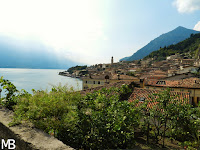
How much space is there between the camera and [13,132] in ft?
8.84

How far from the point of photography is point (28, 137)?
99.8 inches

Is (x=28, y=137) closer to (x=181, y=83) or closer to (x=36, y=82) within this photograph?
(x=181, y=83)

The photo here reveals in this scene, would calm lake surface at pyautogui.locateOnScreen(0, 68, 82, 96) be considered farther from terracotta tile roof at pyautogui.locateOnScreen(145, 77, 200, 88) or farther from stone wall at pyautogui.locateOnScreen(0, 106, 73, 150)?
terracotta tile roof at pyautogui.locateOnScreen(145, 77, 200, 88)

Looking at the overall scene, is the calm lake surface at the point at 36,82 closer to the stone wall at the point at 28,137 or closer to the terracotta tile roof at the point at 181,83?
the stone wall at the point at 28,137

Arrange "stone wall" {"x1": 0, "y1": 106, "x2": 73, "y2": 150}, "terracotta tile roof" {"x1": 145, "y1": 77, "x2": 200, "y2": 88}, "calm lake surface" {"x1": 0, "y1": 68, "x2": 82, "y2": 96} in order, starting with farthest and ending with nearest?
"terracotta tile roof" {"x1": 145, "y1": 77, "x2": 200, "y2": 88}
"calm lake surface" {"x1": 0, "y1": 68, "x2": 82, "y2": 96}
"stone wall" {"x1": 0, "y1": 106, "x2": 73, "y2": 150}

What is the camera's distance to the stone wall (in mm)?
2278

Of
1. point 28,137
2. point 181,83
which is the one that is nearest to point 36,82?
point 181,83

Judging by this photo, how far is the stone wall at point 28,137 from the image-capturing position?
2.28 metres

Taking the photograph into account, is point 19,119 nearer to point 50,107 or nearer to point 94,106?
point 50,107

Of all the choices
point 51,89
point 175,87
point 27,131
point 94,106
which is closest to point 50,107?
→ point 27,131

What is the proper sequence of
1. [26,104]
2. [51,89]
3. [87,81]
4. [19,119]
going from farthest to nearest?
[87,81] → [51,89] → [26,104] → [19,119]

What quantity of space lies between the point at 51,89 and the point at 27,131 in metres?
1.87

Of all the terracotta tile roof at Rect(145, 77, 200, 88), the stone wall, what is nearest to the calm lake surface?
the stone wall

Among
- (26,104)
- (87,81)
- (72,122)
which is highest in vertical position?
(26,104)
